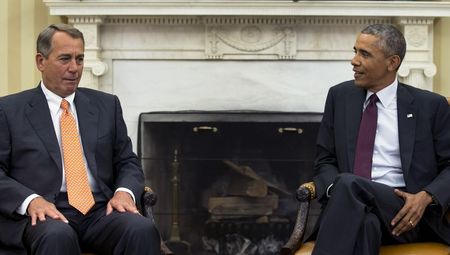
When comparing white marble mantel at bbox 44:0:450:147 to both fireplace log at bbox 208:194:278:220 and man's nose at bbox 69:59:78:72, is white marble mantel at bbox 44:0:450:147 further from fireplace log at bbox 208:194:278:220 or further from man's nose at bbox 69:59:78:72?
man's nose at bbox 69:59:78:72

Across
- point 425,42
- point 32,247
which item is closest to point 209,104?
point 425,42

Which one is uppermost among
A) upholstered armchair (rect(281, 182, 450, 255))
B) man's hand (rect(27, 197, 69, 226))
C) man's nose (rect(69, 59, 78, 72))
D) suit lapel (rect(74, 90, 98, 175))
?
man's nose (rect(69, 59, 78, 72))

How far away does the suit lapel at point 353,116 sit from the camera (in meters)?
3.14

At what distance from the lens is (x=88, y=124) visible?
122 inches

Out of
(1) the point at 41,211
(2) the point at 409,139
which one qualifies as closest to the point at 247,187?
(2) the point at 409,139

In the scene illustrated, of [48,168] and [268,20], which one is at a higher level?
[268,20]

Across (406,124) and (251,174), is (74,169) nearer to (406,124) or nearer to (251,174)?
(406,124)

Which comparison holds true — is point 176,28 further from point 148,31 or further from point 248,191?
point 248,191

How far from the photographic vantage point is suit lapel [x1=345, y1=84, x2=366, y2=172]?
314cm

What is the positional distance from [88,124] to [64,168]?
0.62ft

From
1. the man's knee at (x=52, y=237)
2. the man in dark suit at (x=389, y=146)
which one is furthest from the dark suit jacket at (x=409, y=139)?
the man's knee at (x=52, y=237)

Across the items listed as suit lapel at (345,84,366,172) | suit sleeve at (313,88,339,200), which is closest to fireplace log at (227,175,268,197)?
suit sleeve at (313,88,339,200)

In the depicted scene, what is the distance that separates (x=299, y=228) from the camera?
10.1 ft

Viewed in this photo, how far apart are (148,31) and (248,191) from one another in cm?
104
